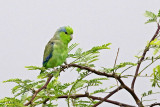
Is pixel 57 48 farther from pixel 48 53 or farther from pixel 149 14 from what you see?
pixel 149 14

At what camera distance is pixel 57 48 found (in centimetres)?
141

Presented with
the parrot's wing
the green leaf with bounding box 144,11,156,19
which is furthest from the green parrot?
the green leaf with bounding box 144,11,156,19

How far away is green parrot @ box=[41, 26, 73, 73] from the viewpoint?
4.38ft

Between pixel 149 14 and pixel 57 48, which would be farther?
pixel 57 48

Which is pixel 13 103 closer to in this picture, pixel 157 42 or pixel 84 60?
pixel 84 60

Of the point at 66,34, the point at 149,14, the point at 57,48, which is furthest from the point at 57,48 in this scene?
the point at 149,14

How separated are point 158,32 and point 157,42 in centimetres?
22

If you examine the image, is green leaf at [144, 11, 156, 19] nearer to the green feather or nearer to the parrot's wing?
the green feather

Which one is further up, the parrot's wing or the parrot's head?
the parrot's head

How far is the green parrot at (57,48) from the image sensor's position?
1.33 m

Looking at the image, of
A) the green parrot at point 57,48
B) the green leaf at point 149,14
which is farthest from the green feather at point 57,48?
the green leaf at point 149,14

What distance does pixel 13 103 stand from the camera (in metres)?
0.95

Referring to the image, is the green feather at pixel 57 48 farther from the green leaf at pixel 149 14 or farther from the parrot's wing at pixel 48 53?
the green leaf at pixel 149 14

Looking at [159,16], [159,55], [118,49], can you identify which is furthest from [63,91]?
[159,16]
